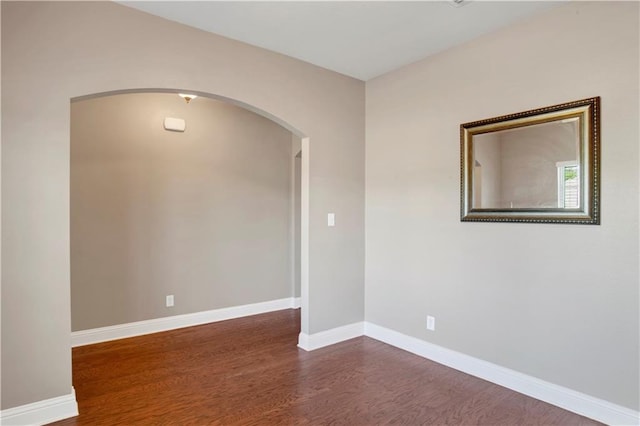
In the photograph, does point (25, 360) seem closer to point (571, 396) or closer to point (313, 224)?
point (313, 224)

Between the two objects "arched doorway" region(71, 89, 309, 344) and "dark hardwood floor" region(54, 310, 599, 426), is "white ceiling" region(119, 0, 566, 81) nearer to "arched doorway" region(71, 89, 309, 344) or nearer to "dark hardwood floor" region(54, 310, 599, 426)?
"arched doorway" region(71, 89, 309, 344)

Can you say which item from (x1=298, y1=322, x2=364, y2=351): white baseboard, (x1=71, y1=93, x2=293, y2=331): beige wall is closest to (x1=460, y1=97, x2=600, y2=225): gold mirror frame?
(x1=298, y1=322, x2=364, y2=351): white baseboard

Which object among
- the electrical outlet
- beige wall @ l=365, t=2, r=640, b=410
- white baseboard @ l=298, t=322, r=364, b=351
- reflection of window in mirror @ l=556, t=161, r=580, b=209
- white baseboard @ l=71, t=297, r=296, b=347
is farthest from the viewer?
white baseboard @ l=71, t=297, r=296, b=347

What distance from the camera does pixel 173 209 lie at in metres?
4.05

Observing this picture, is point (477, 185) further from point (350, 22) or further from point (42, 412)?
point (42, 412)

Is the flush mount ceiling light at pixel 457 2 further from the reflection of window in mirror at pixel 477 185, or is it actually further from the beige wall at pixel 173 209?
the beige wall at pixel 173 209

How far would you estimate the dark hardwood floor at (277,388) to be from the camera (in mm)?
2295

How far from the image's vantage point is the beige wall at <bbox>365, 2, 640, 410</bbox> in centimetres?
221

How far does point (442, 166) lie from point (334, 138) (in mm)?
1106

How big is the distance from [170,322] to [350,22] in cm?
351

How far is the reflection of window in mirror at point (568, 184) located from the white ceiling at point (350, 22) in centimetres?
111

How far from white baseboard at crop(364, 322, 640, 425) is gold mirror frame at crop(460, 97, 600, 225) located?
1.14 m

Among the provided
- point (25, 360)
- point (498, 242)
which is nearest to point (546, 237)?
point (498, 242)

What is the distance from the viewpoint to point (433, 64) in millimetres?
3240
